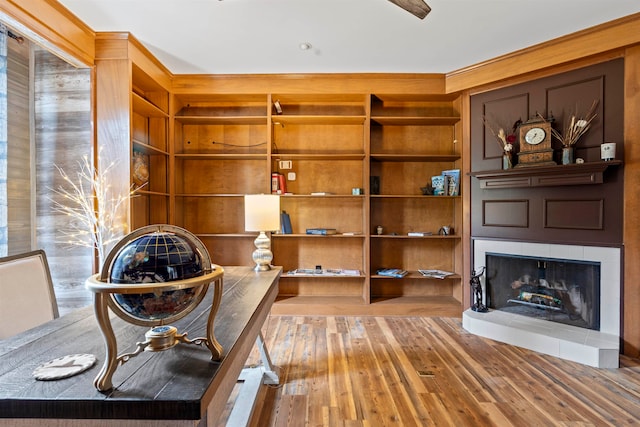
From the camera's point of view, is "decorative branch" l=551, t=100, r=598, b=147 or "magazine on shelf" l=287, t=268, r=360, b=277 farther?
"magazine on shelf" l=287, t=268, r=360, b=277

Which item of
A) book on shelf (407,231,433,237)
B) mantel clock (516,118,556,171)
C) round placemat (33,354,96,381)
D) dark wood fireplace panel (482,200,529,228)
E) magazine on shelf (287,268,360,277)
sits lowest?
magazine on shelf (287,268,360,277)

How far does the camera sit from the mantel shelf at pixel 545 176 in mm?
2502

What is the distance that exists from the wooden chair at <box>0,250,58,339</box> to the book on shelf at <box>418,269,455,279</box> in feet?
10.3

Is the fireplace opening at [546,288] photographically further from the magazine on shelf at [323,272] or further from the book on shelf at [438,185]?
the magazine on shelf at [323,272]

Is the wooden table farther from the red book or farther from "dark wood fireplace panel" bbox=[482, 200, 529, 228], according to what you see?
"dark wood fireplace panel" bbox=[482, 200, 529, 228]

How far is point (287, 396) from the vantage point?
1947 mm

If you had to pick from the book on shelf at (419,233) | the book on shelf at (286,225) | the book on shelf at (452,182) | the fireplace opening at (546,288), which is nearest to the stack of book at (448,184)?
the book on shelf at (452,182)

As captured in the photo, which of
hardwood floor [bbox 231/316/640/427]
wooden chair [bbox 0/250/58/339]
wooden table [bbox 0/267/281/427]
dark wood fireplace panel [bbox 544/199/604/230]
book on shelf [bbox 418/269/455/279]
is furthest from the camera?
book on shelf [bbox 418/269/455/279]

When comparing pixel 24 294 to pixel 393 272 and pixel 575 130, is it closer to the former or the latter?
pixel 393 272

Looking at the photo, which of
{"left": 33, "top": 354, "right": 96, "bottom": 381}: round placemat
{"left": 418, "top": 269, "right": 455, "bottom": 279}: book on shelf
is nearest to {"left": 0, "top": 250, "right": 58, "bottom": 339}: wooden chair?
{"left": 33, "top": 354, "right": 96, "bottom": 381}: round placemat

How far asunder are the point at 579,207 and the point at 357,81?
93.4 inches

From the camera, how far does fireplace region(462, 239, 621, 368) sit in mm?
2479

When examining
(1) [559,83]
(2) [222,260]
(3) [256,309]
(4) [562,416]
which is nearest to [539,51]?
(1) [559,83]

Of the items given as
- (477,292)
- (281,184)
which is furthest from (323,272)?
(477,292)
